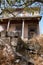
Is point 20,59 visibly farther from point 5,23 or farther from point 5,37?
point 5,23

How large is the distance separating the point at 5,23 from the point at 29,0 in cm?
1586

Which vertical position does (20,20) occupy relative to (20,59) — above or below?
above

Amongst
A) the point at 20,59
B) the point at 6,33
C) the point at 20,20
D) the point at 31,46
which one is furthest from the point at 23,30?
the point at 20,59

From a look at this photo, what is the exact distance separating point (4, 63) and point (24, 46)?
291cm

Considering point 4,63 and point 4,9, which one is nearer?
point 4,9

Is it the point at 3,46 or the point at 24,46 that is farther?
the point at 24,46

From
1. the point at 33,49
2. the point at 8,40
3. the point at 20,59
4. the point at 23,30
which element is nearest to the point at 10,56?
the point at 20,59

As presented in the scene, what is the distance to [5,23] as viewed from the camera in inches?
851

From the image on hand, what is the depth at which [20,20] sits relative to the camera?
20.9 m

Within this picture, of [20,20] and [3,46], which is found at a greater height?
[20,20]

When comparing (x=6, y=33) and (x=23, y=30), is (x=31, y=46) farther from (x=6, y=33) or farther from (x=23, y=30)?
(x=23, y=30)

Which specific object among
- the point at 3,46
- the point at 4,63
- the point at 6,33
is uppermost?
the point at 6,33

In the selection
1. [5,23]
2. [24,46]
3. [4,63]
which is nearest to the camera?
[4,63]

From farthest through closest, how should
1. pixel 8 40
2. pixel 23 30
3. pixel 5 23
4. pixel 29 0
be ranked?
pixel 5 23 → pixel 23 30 → pixel 8 40 → pixel 29 0
